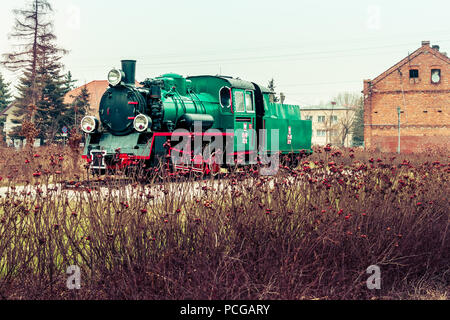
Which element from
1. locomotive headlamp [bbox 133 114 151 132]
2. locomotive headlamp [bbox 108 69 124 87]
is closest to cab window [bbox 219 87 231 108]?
locomotive headlamp [bbox 133 114 151 132]

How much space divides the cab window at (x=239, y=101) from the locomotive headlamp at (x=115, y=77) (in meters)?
3.45

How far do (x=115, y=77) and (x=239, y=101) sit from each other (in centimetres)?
380

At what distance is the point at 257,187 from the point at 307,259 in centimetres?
105

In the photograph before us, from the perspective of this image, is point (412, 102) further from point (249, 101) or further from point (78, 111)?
point (249, 101)

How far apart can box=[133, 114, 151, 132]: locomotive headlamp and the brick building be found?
3228 cm

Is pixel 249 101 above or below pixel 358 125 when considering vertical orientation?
below

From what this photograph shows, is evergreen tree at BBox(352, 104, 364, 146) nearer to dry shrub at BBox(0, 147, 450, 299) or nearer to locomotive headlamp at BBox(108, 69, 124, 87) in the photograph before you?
locomotive headlamp at BBox(108, 69, 124, 87)

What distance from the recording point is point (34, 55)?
3334 cm

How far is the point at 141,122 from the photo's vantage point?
13.1m

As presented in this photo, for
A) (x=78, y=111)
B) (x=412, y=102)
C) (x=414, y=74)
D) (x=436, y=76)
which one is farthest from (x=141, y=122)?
(x=78, y=111)

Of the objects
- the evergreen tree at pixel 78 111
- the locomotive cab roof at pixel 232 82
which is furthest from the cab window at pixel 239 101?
the evergreen tree at pixel 78 111

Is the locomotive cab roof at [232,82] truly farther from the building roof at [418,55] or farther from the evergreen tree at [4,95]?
the evergreen tree at [4,95]

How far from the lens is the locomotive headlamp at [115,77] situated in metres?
13.6

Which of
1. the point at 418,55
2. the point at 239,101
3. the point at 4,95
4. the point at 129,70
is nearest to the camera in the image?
the point at 129,70
